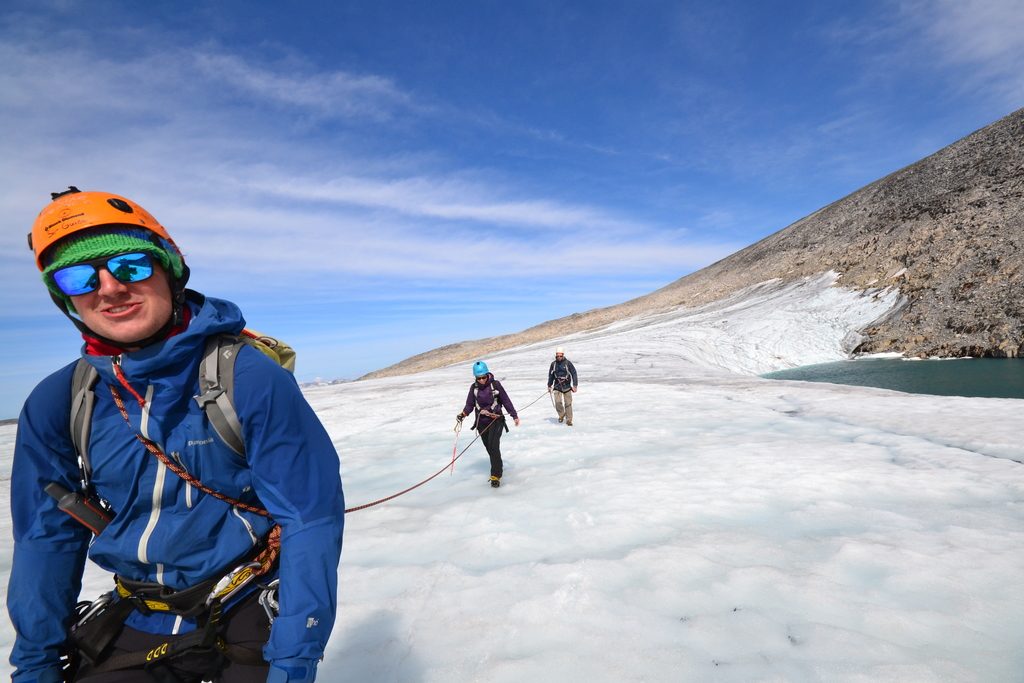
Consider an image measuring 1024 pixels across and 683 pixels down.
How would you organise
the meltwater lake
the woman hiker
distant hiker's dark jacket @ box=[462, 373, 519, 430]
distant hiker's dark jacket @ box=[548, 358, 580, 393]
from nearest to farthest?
the woman hiker, distant hiker's dark jacket @ box=[462, 373, 519, 430], distant hiker's dark jacket @ box=[548, 358, 580, 393], the meltwater lake

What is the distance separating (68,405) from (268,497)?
3.48ft

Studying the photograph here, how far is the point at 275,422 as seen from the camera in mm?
2066

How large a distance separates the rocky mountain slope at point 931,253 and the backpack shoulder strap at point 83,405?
148ft

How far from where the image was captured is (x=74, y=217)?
2.15 meters

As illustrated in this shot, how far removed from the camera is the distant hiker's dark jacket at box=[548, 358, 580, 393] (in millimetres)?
13816

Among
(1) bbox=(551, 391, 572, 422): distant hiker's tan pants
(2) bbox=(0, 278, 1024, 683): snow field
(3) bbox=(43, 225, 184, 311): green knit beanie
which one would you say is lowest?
(2) bbox=(0, 278, 1024, 683): snow field

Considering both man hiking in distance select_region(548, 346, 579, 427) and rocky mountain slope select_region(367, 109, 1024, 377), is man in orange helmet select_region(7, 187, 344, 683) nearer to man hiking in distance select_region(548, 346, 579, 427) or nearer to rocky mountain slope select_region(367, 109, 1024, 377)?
man hiking in distance select_region(548, 346, 579, 427)

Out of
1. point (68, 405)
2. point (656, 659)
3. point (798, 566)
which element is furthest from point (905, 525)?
point (68, 405)

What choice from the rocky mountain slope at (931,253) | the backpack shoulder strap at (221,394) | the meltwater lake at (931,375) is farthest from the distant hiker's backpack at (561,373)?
the rocky mountain slope at (931,253)

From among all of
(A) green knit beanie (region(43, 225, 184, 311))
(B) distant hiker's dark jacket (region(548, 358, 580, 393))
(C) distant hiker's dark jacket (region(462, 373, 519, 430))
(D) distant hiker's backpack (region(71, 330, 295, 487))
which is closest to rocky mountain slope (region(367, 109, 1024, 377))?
(B) distant hiker's dark jacket (region(548, 358, 580, 393))

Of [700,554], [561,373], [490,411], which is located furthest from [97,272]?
[561,373]

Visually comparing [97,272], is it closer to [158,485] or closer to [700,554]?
[158,485]

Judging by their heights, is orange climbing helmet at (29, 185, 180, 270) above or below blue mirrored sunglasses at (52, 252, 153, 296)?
above

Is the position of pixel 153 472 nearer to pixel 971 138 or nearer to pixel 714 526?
pixel 714 526
